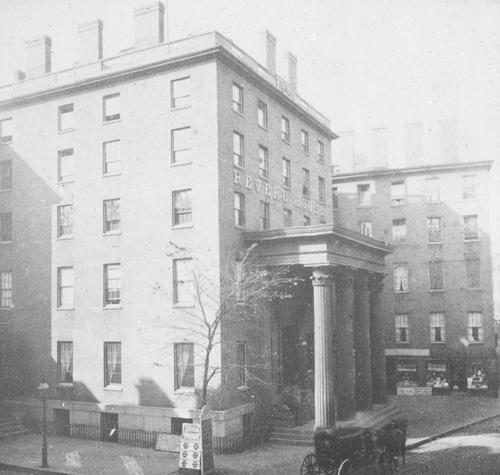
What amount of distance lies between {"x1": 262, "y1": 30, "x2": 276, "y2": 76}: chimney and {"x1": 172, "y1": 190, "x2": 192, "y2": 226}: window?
10.3 m

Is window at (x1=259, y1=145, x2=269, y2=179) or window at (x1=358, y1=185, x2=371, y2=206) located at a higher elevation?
window at (x1=358, y1=185, x2=371, y2=206)

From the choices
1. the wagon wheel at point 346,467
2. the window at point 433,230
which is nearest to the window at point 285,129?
the window at point 433,230

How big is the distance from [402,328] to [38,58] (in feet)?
105

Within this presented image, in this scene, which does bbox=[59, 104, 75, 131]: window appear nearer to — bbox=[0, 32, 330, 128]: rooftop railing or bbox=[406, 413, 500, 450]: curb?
bbox=[0, 32, 330, 128]: rooftop railing

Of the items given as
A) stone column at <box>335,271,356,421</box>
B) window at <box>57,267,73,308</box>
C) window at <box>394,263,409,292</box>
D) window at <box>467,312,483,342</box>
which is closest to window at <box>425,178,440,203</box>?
window at <box>394,263,409,292</box>

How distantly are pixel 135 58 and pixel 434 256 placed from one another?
91.4 ft

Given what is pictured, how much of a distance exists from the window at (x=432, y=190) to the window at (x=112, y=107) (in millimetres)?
26261

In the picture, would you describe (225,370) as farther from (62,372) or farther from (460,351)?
(460,351)

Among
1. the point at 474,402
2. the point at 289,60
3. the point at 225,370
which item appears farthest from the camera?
the point at 474,402

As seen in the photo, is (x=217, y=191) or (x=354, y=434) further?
(x=217, y=191)

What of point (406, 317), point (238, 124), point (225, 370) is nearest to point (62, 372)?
point (225, 370)

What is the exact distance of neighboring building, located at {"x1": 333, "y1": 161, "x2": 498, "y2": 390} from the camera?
144 feet

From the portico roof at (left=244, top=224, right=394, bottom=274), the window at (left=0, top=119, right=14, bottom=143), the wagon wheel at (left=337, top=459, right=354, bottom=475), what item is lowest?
the wagon wheel at (left=337, top=459, right=354, bottom=475)

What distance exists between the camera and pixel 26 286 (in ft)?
104
